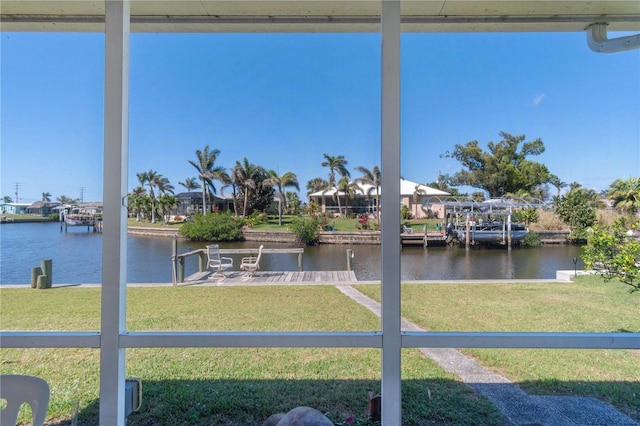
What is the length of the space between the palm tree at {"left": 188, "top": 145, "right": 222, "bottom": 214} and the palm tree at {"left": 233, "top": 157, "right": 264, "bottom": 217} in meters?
0.29

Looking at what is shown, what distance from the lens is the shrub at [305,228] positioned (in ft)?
14.3

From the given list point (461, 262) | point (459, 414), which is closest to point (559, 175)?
point (461, 262)

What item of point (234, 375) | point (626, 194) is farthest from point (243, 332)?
point (626, 194)

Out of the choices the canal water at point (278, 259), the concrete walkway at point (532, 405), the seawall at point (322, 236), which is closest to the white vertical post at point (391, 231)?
the concrete walkway at point (532, 405)

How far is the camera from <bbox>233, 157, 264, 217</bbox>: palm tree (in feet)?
15.2

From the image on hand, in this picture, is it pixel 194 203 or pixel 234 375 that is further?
pixel 194 203

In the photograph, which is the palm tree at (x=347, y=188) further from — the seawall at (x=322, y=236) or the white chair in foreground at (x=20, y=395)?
the white chair in foreground at (x=20, y=395)

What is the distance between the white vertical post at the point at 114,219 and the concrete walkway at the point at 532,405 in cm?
187

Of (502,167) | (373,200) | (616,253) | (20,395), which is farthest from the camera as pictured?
(502,167)

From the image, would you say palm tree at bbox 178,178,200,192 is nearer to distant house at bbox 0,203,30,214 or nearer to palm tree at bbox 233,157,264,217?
palm tree at bbox 233,157,264,217

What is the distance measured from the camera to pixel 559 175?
4.03m

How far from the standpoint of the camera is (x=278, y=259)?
457 centimetres

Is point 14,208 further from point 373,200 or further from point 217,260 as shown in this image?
point 373,200

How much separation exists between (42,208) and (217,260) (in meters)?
2.10
